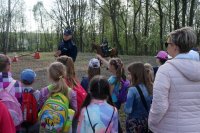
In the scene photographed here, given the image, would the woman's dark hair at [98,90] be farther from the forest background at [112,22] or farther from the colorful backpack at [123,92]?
the forest background at [112,22]

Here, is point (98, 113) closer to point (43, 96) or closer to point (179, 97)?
point (179, 97)

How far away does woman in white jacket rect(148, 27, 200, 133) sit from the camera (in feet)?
10.8

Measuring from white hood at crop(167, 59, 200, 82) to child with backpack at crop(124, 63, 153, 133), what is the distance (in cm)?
116

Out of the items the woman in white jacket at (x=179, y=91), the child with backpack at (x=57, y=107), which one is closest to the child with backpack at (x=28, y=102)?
the child with backpack at (x=57, y=107)

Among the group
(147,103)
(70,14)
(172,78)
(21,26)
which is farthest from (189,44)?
(21,26)

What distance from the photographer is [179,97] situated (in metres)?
3.34

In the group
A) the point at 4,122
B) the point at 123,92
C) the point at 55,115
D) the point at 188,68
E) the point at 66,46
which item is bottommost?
the point at 55,115

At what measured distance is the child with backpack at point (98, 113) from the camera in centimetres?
351

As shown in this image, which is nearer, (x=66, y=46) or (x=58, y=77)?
(x=58, y=77)

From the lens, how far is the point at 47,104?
4301mm

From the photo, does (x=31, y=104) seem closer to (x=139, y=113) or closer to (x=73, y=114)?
Result: (x=73, y=114)

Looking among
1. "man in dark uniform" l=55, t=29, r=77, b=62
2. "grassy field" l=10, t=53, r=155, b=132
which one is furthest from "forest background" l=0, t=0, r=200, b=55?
"man in dark uniform" l=55, t=29, r=77, b=62

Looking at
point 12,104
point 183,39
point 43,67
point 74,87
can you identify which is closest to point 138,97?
point 74,87

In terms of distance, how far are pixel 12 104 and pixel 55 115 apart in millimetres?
519
